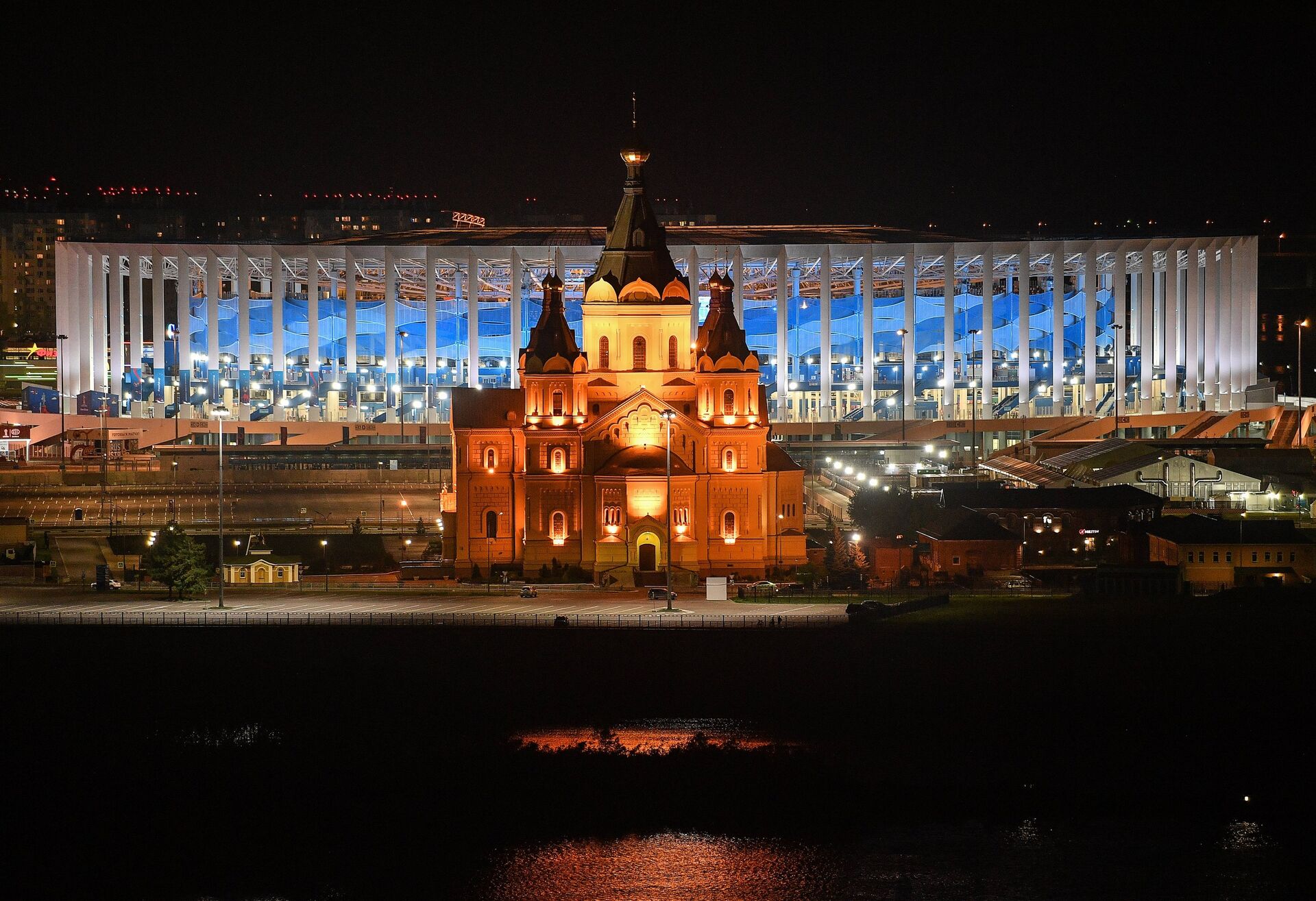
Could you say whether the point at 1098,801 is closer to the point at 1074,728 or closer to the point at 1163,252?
the point at 1074,728

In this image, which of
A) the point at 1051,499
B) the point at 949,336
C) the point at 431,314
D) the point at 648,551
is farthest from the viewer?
the point at 431,314

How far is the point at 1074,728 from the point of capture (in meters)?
45.8

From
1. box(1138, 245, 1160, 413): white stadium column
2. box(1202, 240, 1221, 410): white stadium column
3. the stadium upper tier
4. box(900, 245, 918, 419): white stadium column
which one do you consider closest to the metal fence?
the stadium upper tier

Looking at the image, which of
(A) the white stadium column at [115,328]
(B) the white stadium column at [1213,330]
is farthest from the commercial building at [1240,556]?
(A) the white stadium column at [115,328]

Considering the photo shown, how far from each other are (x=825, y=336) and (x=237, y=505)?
174ft

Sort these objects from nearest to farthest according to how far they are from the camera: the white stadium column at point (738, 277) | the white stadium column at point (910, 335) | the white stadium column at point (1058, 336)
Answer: the white stadium column at point (910, 335)
the white stadium column at point (738, 277)
the white stadium column at point (1058, 336)

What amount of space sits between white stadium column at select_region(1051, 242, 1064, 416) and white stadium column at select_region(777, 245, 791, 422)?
19.6 m

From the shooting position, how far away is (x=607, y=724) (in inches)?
1833

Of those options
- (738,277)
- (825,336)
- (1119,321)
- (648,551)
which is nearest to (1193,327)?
(1119,321)

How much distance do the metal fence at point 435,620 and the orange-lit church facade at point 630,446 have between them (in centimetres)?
866

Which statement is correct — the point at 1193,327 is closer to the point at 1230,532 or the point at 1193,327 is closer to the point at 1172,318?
the point at 1172,318

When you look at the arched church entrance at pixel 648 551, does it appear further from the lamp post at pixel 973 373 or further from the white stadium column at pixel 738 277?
the lamp post at pixel 973 373

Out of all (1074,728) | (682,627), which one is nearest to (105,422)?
(682,627)

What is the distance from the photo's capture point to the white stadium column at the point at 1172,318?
131625 millimetres
